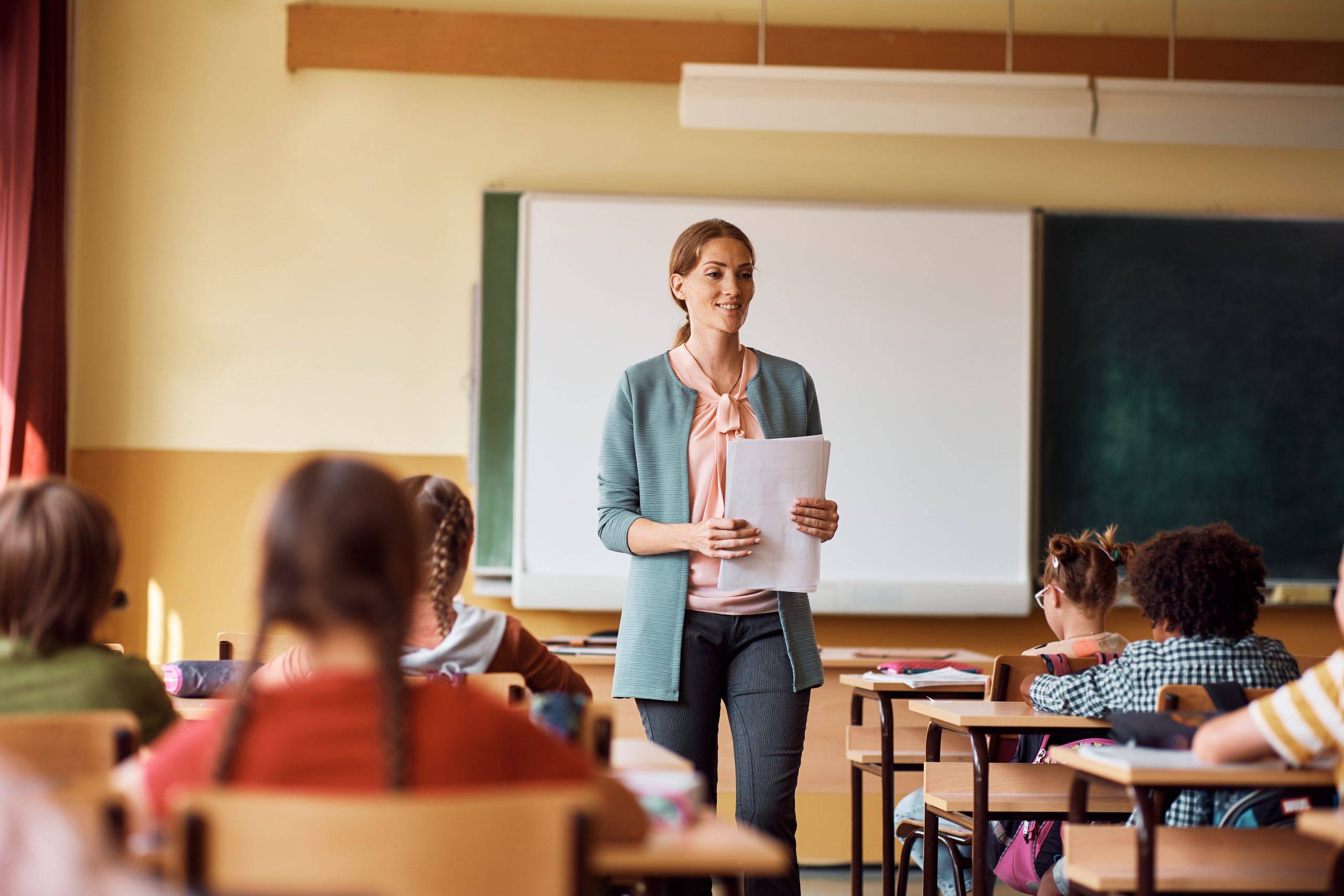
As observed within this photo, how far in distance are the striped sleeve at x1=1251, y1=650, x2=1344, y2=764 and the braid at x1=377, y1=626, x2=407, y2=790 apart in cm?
119

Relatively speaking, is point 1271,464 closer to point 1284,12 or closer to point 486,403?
point 1284,12

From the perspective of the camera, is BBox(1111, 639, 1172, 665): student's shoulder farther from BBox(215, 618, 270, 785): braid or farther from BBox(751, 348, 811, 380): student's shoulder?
BBox(215, 618, 270, 785): braid

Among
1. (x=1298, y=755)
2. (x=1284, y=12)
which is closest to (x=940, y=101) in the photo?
(x=1284, y=12)

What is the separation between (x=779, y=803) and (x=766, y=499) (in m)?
0.57

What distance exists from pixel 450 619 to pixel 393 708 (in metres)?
0.91

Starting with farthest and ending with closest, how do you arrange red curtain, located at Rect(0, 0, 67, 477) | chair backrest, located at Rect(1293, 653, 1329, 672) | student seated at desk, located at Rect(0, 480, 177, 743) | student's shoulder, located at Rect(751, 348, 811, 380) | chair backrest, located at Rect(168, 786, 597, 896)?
red curtain, located at Rect(0, 0, 67, 477) < chair backrest, located at Rect(1293, 653, 1329, 672) < student's shoulder, located at Rect(751, 348, 811, 380) < student seated at desk, located at Rect(0, 480, 177, 743) < chair backrest, located at Rect(168, 786, 597, 896)

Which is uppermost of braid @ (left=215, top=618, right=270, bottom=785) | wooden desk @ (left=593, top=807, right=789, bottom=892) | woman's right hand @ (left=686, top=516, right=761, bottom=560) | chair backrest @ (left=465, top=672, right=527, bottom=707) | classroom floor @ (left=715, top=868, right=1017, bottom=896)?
woman's right hand @ (left=686, top=516, right=761, bottom=560)

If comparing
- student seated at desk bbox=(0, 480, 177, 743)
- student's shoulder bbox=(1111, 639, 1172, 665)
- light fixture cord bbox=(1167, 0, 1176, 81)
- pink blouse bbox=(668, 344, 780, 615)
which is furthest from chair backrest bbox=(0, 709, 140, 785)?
light fixture cord bbox=(1167, 0, 1176, 81)

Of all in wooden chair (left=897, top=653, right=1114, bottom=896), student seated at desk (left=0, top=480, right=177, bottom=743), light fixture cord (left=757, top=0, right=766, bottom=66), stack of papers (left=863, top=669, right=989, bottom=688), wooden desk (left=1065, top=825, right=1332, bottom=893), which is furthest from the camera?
light fixture cord (left=757, top=0, right=766, bottom=66)

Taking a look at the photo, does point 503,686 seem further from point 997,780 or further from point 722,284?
point 997,780

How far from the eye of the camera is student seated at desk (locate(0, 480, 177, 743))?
65.5 inches

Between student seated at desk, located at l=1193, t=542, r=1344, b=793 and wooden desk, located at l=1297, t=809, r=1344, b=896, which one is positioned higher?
student seated at desk, located at l=1193, t=542, r=1344, b=793

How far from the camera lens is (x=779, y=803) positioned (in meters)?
2.40

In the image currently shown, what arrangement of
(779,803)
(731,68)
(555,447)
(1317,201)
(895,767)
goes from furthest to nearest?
(1317,201), (555,447), (731,68), (895,767), (779,803)
